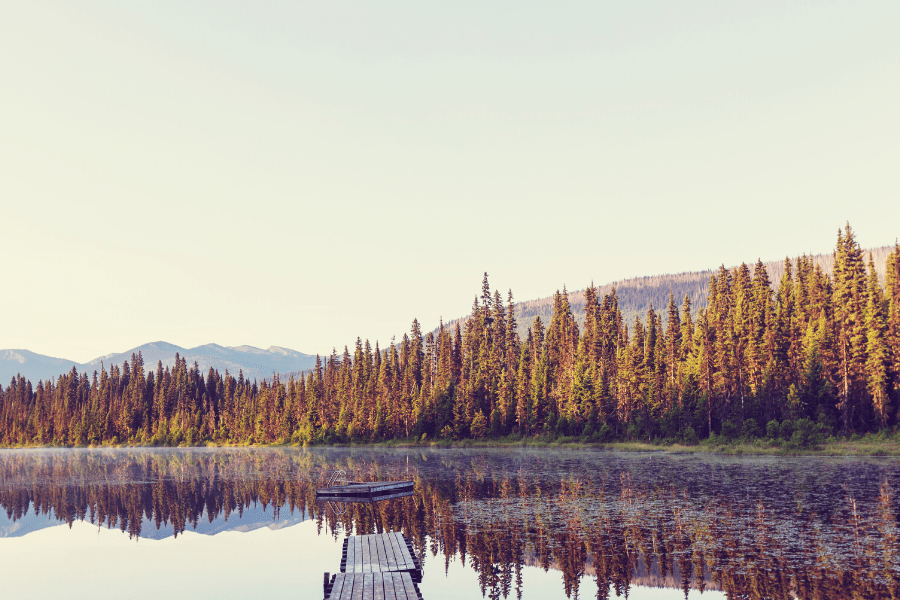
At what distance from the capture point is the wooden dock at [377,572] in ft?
67.7

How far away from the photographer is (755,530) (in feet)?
99.3

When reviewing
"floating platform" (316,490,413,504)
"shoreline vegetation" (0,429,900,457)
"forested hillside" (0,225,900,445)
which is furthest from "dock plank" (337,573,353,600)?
"forested hillside" (0,225,900,445)

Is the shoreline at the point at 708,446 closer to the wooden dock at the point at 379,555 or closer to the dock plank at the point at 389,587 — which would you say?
the wooden dock at the point at 379,555

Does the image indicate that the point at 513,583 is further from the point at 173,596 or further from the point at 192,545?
the point at 192,545

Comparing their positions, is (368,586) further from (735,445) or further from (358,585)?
(735,445)

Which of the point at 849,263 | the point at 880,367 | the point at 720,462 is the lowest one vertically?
the point at 720,462

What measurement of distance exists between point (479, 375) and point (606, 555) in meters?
104

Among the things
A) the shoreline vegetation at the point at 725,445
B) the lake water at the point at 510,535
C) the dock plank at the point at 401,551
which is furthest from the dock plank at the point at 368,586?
the shoreline vegetation at the point at 725,445

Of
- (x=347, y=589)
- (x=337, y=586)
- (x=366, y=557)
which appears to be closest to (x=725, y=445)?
(x=366, y=557)

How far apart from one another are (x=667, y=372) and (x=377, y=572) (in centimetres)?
9216

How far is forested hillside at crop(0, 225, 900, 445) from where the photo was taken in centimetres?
8475

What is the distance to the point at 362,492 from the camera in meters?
48.0

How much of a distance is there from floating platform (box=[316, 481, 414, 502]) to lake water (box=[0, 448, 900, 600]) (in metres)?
1.59

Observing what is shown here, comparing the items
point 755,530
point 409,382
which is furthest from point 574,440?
point 755,530
